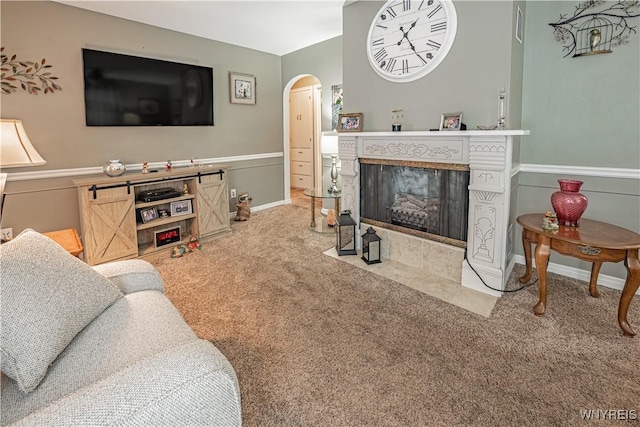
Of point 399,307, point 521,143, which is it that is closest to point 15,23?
point 399,307

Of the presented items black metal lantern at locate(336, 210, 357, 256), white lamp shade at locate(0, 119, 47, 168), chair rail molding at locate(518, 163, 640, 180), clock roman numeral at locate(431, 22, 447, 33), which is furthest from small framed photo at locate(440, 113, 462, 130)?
white lamp shade at locate(0, 119, 47, 168)

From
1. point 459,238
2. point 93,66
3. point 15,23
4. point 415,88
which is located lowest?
point 459,238

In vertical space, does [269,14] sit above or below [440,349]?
above

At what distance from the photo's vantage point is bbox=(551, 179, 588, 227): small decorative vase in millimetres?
2166

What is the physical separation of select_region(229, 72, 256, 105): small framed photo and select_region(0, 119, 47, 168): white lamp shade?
2.92 metres

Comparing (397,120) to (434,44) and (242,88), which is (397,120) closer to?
(434,44)

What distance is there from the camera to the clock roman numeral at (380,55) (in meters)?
2.96

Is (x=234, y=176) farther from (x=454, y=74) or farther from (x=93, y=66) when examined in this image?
(x=454, y=74)

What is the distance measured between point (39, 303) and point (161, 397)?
1.95 feet

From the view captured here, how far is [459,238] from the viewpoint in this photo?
108 inches

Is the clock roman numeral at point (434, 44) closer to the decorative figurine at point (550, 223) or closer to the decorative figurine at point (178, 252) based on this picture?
the decorative figurine at point (550, 223)

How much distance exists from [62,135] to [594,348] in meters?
4.54

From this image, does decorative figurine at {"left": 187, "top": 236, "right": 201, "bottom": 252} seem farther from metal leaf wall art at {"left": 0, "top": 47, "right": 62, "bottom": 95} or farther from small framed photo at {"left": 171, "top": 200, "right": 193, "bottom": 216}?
metal leaf wall art at {"left": 0, "top": 47, "right": 62, "bottom": 95}

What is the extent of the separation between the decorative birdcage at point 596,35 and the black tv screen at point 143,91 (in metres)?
3.77
